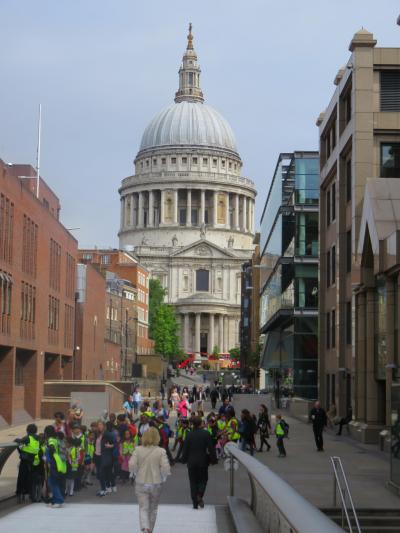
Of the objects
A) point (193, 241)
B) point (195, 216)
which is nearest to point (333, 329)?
point (193, 241)

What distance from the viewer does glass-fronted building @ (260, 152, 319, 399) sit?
56.6 metres

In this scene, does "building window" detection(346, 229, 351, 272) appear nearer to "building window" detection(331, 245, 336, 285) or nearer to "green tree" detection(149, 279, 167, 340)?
"building window" detection(331, 245, 336, 285)

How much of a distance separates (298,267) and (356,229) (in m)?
16.7

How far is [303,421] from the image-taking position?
174ft

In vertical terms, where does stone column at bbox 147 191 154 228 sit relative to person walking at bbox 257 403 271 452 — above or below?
above

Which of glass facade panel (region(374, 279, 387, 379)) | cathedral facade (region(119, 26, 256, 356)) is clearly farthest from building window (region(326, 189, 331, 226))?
cathedral facade (region(119, 26, 256, 356))

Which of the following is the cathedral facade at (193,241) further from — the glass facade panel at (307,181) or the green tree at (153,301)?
the glass facade panel at (307,181)

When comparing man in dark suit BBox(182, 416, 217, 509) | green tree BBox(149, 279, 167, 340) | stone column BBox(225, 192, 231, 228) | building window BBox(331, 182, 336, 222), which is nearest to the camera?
man in dark suit BBox(182, 416, 217, 509)

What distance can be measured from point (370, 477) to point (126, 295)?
85.9 metres

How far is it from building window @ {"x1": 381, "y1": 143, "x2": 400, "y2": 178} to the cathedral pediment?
145 m

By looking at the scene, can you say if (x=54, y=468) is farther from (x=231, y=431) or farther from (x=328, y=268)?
(x=328, y=268)

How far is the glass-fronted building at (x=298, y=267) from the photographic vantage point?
5662 cm

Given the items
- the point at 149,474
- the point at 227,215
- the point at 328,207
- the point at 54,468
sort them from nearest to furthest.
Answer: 1. the point at 149,474
2. the point at 54,468
3. the point at 328,207
4. the point at 227,215

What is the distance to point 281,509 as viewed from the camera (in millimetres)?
8570
